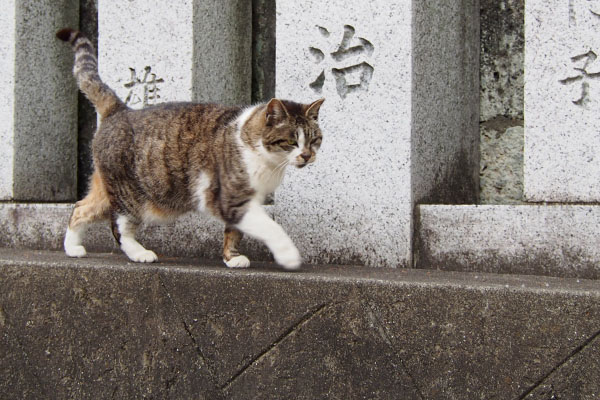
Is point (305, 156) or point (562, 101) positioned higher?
point (562, 101)

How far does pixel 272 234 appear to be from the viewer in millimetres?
3264

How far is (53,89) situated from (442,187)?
3.29 m

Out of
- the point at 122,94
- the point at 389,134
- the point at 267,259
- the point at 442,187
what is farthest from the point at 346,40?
the point at 122,94

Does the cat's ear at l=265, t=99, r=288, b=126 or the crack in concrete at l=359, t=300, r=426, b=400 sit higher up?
the cat's ear at l=265, t=99, r=288, b=126

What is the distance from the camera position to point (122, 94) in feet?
15.0

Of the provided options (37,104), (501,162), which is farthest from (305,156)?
(37,104)

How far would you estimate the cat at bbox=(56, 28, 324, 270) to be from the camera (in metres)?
3.34

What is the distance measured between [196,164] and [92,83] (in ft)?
3.44

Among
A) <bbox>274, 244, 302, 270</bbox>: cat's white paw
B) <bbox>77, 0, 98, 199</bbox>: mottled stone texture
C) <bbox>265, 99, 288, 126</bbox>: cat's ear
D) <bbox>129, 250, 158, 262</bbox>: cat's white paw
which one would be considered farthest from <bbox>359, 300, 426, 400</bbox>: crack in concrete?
<bbox>77, 0, 98, 199</bbox>: mottled stone texture

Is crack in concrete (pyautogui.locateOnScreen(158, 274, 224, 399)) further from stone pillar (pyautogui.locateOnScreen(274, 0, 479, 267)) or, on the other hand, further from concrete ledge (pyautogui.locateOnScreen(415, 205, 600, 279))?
concrete ledge (pyautogui.locateOnScreen(415, 205, 600, 279))

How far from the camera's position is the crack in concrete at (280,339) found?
2.78 meters

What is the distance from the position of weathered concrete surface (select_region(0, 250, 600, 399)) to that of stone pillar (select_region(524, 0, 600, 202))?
573mm

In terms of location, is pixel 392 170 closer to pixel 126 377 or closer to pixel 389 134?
pixel 389 134

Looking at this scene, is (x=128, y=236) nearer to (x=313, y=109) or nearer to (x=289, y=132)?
(x=289, y=132)
